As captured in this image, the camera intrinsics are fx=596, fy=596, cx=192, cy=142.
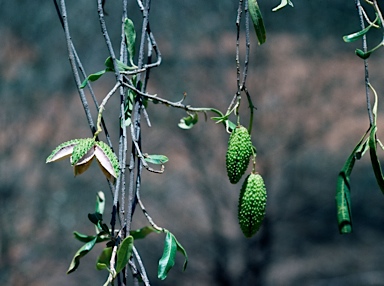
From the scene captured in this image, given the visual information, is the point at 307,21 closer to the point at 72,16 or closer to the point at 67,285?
the point at 72,16

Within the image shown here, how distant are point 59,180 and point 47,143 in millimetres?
159

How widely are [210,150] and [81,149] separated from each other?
1.73 m

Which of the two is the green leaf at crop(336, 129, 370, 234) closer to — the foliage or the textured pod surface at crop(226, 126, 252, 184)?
the foliage

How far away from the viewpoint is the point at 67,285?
236 centimetres

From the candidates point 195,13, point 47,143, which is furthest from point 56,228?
point 195,13

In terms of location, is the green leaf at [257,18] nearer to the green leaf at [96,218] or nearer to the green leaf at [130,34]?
the green leaf at [130,34]

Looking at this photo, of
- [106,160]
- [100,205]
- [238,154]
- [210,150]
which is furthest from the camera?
[210,150]

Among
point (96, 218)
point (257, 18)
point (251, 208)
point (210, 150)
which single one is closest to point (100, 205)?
point (96, 218)

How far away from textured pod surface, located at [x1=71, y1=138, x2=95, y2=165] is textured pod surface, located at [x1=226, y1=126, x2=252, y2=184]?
0.17 m

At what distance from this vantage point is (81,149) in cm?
59

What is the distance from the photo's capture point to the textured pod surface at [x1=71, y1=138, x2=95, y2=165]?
1.92ft

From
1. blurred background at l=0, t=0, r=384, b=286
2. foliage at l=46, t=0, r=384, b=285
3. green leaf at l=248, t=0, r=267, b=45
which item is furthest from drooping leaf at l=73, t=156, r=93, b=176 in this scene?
blurred background at l=0, t=0, r=384, b=286

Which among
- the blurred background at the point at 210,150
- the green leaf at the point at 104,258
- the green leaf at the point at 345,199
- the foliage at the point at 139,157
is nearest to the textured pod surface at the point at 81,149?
the foliage at the point at 139,157

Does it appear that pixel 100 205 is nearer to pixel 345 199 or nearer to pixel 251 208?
pixel 251 208
